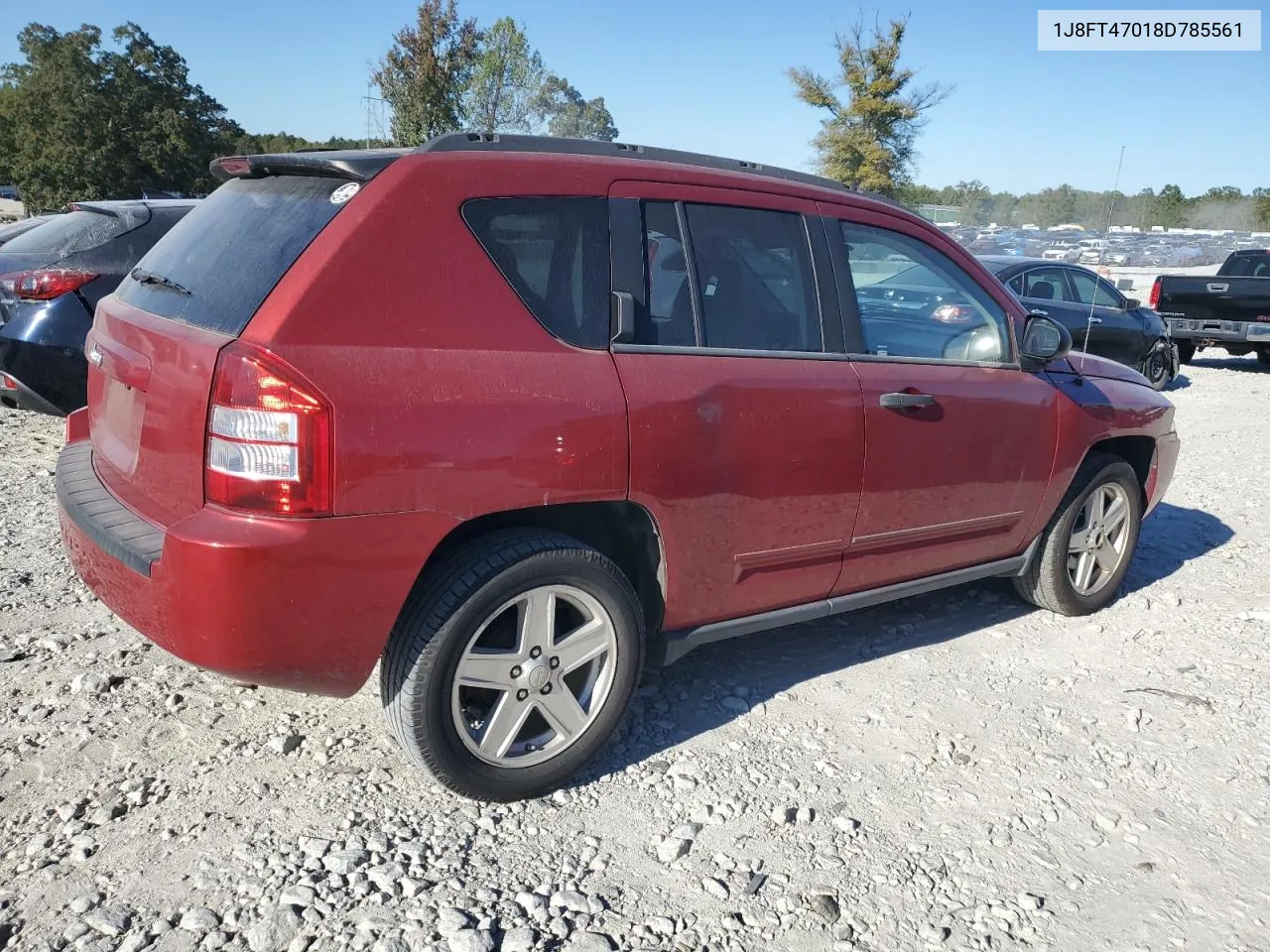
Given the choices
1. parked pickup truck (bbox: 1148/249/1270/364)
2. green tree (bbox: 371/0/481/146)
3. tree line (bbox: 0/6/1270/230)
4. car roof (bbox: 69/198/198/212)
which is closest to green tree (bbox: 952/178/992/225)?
tree line (bbox: 0/6/1270/230)

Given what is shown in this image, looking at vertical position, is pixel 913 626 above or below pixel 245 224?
below

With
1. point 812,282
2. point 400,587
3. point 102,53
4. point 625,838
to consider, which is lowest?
point 625,838

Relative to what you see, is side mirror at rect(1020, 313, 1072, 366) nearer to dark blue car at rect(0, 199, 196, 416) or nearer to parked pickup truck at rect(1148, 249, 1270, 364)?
dark blue car at rect(0, 199, 196, 416)

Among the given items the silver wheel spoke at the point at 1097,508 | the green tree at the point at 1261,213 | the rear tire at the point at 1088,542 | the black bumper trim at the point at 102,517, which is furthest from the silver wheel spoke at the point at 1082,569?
the green tree at the point at 1261,213

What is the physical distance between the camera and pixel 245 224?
9.61ft

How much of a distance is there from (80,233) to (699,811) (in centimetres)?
568

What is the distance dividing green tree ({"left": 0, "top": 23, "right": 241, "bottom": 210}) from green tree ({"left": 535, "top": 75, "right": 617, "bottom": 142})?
14901mm

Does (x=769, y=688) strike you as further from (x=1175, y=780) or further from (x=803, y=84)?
(x=803, y=84)

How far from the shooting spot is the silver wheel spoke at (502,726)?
288 cm

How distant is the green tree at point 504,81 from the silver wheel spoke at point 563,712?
39.8 m

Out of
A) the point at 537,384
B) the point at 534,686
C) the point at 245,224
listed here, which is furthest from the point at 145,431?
the point at 534,686

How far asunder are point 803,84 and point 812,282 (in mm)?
37018

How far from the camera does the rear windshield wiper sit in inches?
115

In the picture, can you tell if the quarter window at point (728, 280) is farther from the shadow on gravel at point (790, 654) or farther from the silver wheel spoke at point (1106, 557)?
the silver wheel spoke at point (1106, 557)
